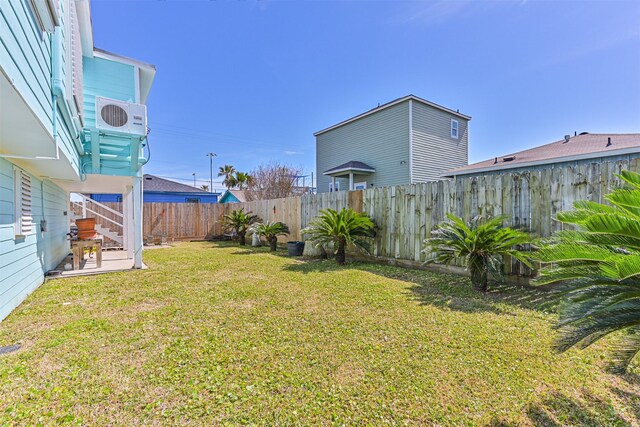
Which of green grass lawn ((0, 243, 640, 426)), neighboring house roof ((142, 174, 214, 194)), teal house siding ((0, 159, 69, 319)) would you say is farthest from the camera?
neighboring house roof ((142, 174, 214, 194))

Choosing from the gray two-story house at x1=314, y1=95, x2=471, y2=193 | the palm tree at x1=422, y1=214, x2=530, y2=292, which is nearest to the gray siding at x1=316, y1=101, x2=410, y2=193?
the gray two-story house at x1=314, y1=95, x2=471, y2=193

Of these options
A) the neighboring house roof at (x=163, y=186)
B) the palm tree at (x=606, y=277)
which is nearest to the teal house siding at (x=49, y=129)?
the palm tree at (x=606, y=277)

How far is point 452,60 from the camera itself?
33.1 feet

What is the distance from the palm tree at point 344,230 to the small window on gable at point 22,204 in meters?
5.16

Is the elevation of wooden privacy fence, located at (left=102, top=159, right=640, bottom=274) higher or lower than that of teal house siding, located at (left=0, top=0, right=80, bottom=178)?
lower

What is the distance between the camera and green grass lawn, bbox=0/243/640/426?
180 centimetres

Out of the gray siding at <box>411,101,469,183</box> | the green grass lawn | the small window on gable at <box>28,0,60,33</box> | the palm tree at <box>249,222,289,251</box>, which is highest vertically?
the gray siding at <box>411,101,469,183</box>

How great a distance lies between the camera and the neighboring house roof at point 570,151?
867 centimetres

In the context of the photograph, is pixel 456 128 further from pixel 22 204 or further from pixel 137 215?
pixel 22 204

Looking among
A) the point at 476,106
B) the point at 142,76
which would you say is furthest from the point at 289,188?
the point at 142,76

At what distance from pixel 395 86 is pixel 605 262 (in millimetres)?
14011

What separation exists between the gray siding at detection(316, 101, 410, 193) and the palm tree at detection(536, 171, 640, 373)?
37.1 ft

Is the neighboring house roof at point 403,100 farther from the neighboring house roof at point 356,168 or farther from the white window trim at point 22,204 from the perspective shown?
the white window trim at point 22,204

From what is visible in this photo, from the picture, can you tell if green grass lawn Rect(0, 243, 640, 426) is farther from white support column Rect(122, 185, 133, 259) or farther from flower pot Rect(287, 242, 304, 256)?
white support column Rect(122, 185, 133, 259)
